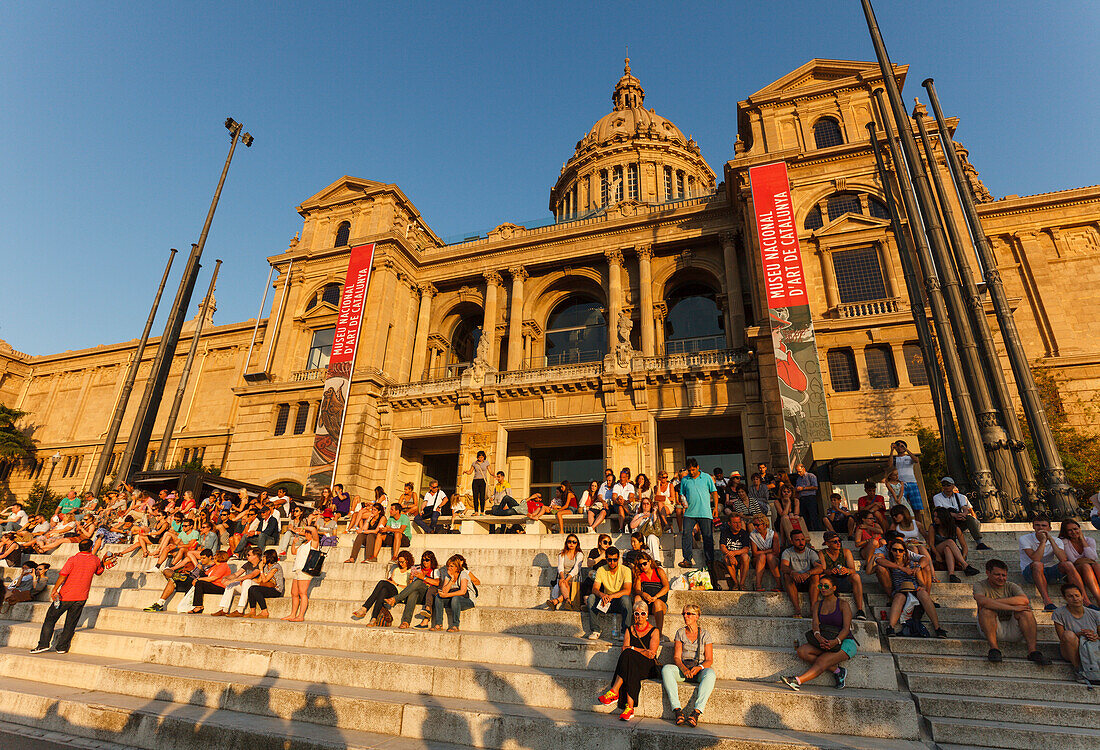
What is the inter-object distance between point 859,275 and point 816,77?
1138 cm

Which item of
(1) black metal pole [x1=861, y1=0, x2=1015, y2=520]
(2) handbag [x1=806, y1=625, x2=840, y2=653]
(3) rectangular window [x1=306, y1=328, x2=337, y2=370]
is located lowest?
(2) handbag [x1=806, y1=625, x2=840, y2=653]

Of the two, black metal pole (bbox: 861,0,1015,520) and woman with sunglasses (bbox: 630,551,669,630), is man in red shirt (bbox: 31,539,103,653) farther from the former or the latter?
black metal pole (bbox: 861,0,1015,520)

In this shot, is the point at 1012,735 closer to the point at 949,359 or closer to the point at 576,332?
the point at 949,359

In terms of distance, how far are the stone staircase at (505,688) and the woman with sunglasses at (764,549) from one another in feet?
2.01

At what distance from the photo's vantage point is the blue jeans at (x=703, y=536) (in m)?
10.1

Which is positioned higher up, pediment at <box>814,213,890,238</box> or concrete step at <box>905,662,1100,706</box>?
pediment at <box>814,213,890,238</box>

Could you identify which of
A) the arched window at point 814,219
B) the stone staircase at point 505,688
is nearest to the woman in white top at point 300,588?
the stone staircase at point 505,688

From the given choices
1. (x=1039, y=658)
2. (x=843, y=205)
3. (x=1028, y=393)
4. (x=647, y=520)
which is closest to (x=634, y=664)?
(x=1039, y=658)

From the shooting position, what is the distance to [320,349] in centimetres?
3186

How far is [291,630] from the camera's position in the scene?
30.0ft

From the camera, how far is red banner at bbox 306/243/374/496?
84.8ft

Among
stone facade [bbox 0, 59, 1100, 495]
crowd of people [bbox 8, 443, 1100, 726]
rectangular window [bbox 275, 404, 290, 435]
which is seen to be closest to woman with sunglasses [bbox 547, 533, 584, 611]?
crowd of people [bbox 8, 443, 1100, 726]

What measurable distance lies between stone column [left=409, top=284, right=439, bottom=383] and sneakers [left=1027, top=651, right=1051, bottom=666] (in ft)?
94.2

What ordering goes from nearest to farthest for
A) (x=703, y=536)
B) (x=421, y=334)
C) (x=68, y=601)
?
(x=68, y=601)
(x=703, y=536)
(x=421, y=334)
